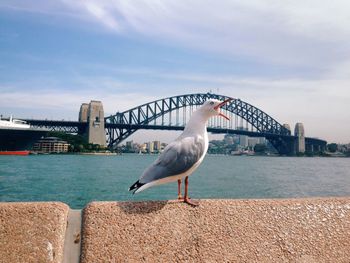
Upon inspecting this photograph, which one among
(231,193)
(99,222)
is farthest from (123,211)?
(231,193)

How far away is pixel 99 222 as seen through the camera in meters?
1.67

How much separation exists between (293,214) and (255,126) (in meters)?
83.2

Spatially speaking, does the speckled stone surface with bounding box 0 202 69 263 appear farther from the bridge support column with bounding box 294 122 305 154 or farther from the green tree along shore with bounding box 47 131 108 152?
the bridge support column with bounding box 294 122 305 154

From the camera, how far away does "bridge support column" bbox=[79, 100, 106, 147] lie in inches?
2584

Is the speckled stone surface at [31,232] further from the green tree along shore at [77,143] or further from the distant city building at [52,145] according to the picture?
the distant city building at [52,145]

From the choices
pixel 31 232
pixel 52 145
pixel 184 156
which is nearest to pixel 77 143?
pixel 52 145

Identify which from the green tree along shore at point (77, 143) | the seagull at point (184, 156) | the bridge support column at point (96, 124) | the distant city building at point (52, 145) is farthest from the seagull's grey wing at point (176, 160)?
the distant city building at point (52, 145)

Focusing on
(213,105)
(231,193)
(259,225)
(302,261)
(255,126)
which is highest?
(255,126)

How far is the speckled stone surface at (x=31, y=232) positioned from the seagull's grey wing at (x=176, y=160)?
0.50 m

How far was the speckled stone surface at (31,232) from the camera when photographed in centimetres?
151

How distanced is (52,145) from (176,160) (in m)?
72.6

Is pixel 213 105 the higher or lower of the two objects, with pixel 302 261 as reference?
higher

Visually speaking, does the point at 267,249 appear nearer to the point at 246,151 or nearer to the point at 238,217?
the point at 238,217

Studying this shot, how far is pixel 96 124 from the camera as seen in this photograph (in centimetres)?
6662
